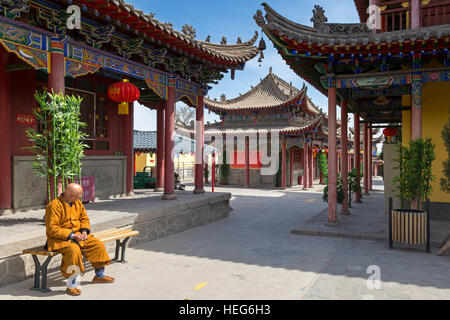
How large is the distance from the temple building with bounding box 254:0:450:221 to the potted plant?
0.72 metres

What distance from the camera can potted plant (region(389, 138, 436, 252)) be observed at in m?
6.17

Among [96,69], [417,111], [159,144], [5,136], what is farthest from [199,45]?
[417,111]

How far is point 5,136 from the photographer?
6512 millimetres

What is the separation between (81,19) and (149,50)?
188 cm

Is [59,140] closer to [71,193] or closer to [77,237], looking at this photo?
[71,193]

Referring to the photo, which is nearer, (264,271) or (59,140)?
(264,271)

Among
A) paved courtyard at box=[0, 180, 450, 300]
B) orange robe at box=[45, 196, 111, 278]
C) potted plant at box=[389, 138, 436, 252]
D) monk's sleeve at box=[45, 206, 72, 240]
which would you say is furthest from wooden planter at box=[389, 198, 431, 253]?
monk's sleeve at box=[45, 206, 72, 240]

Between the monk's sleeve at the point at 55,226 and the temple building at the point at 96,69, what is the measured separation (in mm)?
2419

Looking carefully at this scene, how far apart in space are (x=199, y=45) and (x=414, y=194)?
558cm

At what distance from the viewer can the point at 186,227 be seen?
8281mm

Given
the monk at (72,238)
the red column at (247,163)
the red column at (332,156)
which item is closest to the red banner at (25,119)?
the monk at (72,238)

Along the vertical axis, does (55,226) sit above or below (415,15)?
below

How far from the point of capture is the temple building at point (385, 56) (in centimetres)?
702
